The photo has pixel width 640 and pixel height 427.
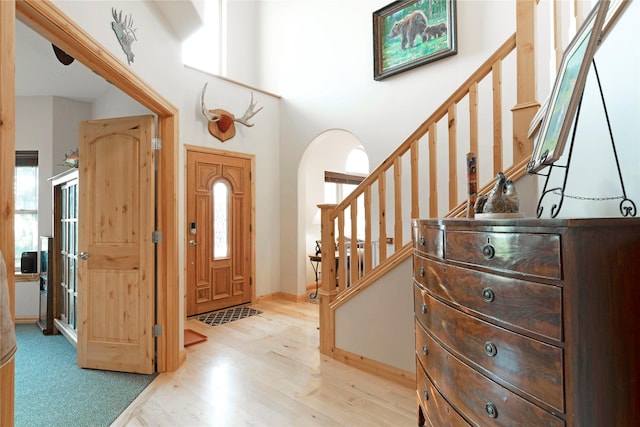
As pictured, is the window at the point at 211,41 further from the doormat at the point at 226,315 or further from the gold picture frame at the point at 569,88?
the gold picture frame at the point at 569,88

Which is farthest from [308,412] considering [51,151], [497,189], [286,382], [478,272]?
[51,151]

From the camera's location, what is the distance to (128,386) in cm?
244

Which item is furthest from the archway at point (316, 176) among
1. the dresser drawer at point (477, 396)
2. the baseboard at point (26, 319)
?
Answer: the dresser drawer at point (477, 396)

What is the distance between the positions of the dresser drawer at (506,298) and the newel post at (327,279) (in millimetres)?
1698

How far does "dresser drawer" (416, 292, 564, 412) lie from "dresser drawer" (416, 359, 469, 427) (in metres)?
0.23

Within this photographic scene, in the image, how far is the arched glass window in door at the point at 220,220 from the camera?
4477 millimetres

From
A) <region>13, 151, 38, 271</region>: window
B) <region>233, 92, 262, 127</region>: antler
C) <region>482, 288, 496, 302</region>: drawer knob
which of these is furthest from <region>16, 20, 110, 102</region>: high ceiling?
<region>482, 288, 496, 302</region>: drawer knob

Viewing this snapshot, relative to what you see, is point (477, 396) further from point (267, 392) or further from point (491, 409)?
point (267, 392)

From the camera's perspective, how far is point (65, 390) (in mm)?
2377

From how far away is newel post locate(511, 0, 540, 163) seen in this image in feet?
6.30

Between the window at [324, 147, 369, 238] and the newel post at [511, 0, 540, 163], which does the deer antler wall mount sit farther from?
the newel post at [511, 0, 540, 163]

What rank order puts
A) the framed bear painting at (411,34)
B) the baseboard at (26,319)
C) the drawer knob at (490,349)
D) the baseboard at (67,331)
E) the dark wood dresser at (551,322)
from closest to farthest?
the dark wood dresser at (551,322), the drawer knob at (490,349), the baseboard at (67,331), the framed bear painting at (411,34), the baseboard at (26,319)

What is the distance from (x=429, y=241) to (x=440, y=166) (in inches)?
94.4

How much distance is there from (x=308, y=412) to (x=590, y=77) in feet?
7.52
